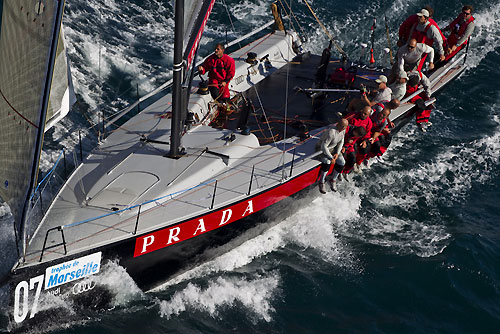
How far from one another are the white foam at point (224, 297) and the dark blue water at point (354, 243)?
0.07ft

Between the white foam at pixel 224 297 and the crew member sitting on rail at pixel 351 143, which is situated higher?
the crew member sitting on rail at pixel 351 143

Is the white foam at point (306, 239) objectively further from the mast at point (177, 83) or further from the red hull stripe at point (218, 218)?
the mast at point (177, 83)

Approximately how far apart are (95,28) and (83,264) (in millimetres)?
9144

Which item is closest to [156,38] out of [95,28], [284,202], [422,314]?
[95,28]

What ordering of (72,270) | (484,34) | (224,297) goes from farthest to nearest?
(484,34) < (224,297) < (72,270)

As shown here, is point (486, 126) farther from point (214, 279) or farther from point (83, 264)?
point (83, 264)

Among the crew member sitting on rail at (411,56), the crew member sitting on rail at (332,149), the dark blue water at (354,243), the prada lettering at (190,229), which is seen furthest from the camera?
the crew member sitting on rail at (411,56)

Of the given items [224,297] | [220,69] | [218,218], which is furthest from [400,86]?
[224,297]

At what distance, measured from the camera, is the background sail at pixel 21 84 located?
8672 millimetres

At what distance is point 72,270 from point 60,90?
8.71ft

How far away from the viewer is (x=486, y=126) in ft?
54.5

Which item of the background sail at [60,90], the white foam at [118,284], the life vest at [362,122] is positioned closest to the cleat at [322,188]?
the life vest at [362,122]

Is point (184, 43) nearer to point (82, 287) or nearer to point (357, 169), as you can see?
point (82, 287)

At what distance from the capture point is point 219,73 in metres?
14.1
